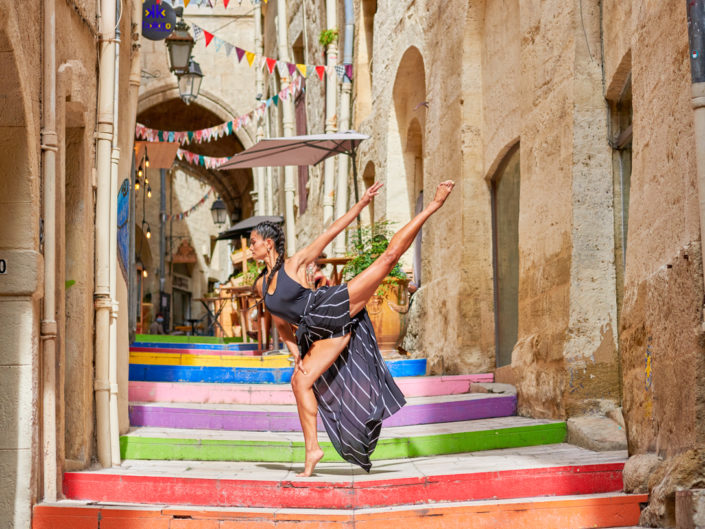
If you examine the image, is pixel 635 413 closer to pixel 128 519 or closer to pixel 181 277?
pixel 128 519

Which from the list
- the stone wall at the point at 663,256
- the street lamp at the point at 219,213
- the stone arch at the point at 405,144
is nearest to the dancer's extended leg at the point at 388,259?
the stone wall at the point at 663,256

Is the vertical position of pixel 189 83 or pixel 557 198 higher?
pixel 189 83

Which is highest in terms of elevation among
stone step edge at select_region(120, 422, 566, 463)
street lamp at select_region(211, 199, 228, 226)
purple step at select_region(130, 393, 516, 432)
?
street lamp at select_region(211, 199, 228, 226)

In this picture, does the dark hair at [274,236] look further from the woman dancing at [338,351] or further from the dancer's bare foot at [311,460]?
the dancer's bare foot at [311,460]

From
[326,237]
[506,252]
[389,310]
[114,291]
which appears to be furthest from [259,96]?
[326,237]

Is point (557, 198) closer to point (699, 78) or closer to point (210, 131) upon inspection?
point (699, 78)

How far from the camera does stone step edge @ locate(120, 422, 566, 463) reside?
6.10m

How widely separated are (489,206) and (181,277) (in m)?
26.6

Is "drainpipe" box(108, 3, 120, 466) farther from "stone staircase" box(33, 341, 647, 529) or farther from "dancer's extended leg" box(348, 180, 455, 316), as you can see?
"dancer's extended leg" box(348, 180, 455, 316)

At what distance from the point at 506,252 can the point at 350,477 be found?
433cm

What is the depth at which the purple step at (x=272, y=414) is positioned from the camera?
6.86m

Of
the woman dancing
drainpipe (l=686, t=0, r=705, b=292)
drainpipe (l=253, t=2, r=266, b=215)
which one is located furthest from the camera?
drainpipe (l=253, t=2, r=266, b=215)

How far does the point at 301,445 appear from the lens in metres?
6.09

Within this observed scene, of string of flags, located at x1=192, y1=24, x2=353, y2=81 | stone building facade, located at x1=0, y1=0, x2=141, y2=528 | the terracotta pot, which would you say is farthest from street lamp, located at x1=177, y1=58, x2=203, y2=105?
stone building facade, located at x1=0, y1=0, x2=141, y2=528
